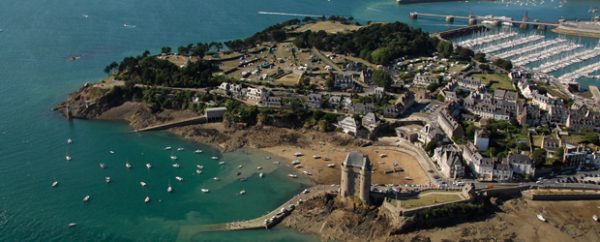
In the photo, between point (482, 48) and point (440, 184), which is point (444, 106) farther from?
point (482, 48)

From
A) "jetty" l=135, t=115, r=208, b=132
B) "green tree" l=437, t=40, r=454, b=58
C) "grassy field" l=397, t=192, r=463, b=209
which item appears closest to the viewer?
"grassy field" l=397, t=192, r=463, b=209

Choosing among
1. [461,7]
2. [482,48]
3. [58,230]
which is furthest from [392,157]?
[461,7]

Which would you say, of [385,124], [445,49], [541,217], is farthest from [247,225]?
[445,49]

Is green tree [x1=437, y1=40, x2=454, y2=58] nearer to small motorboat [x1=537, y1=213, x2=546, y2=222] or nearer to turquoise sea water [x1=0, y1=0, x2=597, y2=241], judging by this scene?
turquoise sea water [x1=0, y1=0, x2=597, y2=241]

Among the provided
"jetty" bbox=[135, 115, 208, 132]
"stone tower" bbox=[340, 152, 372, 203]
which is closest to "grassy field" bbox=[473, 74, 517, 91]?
"stone tower" bbox=[340, 152, 372, 203]

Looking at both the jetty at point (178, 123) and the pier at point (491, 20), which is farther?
the pier at point (491, 20)

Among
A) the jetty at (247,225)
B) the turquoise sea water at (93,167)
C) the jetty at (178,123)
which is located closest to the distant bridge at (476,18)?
the turquoise sea water at (93,167)

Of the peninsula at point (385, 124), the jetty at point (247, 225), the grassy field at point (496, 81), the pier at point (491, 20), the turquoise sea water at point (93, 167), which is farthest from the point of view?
the pier at point (491, 20)

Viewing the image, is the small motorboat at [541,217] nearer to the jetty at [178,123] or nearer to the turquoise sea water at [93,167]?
the turquoise sea water at [93,167]
